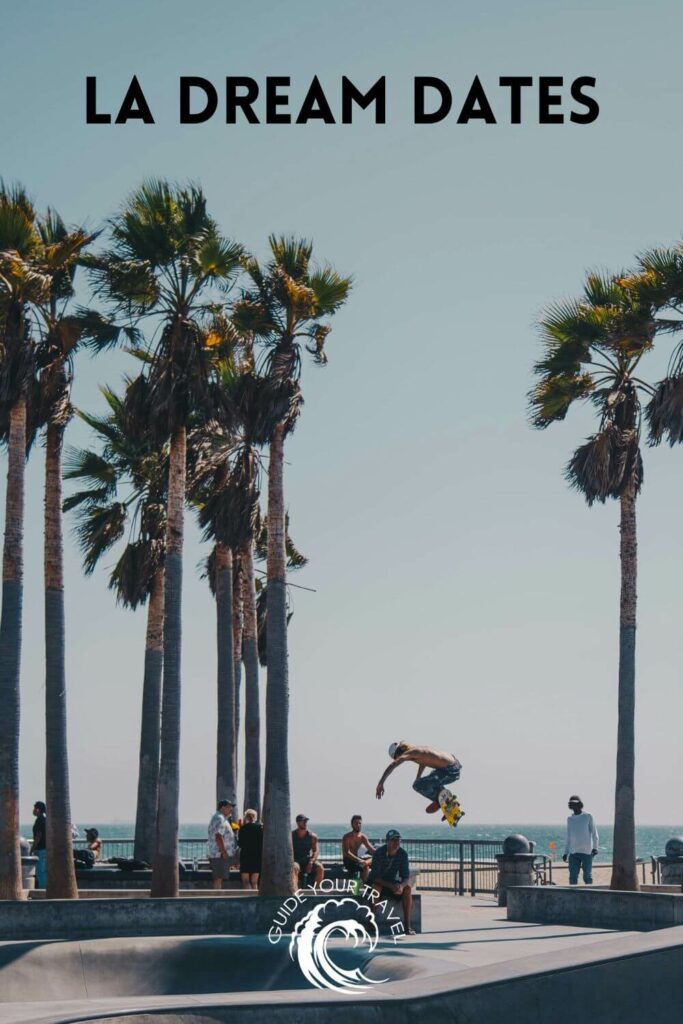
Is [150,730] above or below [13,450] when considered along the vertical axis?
below

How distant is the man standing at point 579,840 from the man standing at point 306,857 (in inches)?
206

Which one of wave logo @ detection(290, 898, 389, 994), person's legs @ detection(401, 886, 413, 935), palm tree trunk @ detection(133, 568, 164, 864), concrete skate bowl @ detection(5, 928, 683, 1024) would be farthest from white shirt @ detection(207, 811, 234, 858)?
concrete skate bowl @ detection(5, 928, 683, 1024)

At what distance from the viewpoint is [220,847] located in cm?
2253

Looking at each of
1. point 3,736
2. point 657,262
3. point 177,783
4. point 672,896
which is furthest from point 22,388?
point 672,896

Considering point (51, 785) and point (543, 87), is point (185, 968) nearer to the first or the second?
point (51, 785)

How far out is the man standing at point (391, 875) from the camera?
19.3 metres

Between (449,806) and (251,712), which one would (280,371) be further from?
(251,712)

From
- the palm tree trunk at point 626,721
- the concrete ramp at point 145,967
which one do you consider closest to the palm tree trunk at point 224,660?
the palm tree trunk at point 626,721

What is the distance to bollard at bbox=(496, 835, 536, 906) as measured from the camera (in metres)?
26.4

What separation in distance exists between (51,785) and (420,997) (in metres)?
11.6

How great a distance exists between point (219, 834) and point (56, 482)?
646 centimetres

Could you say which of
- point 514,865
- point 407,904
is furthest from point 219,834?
point 514,865

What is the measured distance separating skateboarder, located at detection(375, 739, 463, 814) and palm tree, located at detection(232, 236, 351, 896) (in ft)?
6.41
